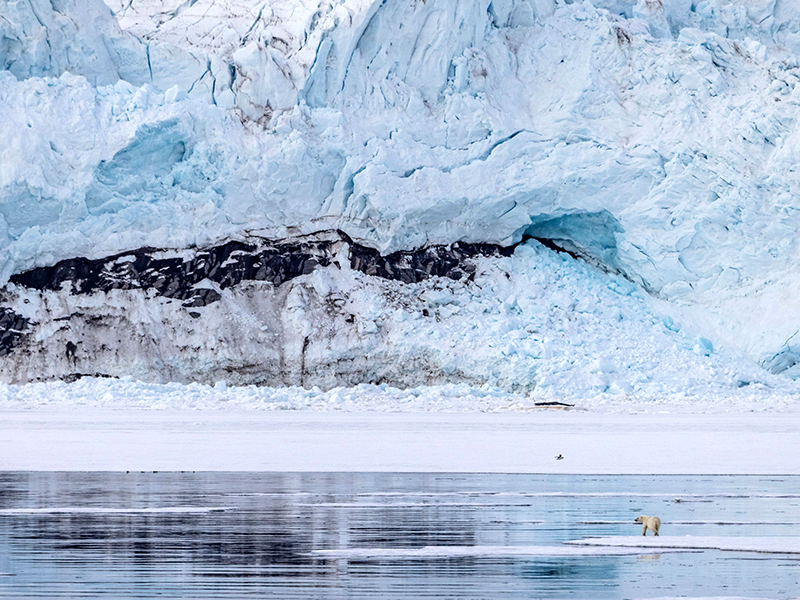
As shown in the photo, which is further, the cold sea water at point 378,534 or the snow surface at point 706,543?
the snow surface at point 706,543

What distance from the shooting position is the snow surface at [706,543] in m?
5.16

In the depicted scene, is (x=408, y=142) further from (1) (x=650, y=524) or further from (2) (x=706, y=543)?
(2) (x=706, y=543)

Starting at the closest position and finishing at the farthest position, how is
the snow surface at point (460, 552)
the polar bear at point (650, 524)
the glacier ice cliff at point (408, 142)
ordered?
1. the snow surface at point (460, 552)
2. the polar bear at point (650, 524)
3. the glacier ice cliff at point (408, 142)

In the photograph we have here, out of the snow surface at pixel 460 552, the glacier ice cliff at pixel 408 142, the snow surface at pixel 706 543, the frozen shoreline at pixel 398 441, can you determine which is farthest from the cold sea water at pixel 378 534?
the glacier ice cliff at pixel 408 142

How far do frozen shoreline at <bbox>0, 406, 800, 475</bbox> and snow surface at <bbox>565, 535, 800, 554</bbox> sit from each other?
3.85 meters

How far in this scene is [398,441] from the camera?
41.6ft

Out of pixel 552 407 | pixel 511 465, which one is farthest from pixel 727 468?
pixel 552 407

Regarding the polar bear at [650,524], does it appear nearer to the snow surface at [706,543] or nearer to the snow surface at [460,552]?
the snow surface at [706,543]

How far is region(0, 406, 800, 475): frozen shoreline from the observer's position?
10.0m

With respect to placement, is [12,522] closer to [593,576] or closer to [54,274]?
[593,576]

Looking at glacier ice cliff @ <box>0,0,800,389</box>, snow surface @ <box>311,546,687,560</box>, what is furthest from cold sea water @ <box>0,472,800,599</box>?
glacier ice cliff @ <box>0,0,800,389</box>

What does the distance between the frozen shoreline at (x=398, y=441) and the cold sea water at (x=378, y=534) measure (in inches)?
46.2

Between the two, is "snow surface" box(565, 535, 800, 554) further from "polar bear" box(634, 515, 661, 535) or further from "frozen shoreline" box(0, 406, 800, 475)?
"frozen shoreline" box(0, 406, 800, 475)

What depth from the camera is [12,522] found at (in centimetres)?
609
